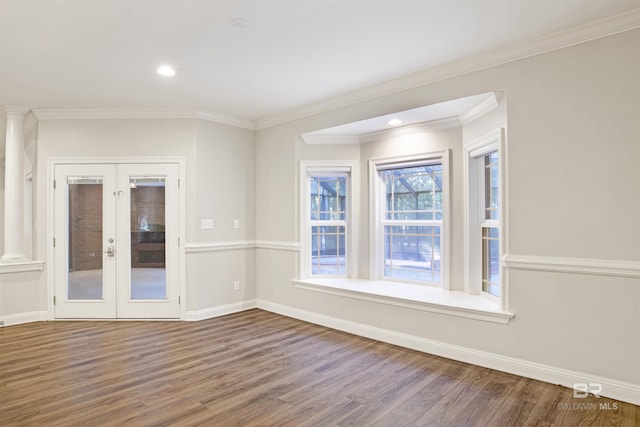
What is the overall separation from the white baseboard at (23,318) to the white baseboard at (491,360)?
10.7 feet

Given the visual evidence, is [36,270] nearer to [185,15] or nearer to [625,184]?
[185,15]

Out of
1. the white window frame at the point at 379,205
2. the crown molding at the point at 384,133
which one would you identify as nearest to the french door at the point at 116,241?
the crown molding at the point at 384,133

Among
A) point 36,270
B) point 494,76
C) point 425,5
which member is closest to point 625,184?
point 494,76

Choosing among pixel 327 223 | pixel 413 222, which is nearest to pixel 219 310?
pixel 327 223

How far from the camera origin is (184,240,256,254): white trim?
467cm

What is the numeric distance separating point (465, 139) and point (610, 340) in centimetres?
211

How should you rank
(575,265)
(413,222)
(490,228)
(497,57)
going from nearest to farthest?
(575,265), (497,57), (490,228), (413,222)

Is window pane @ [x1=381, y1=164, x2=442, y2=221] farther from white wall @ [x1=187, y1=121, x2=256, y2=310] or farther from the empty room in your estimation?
white wall @ [x1=187, y1=121, x2=256, y2=310]

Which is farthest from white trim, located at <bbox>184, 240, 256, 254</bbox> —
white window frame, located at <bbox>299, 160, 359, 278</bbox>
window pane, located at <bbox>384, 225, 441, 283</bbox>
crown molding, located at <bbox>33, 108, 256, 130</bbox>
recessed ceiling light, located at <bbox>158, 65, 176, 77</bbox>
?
recessed ceiling light, located at <bbox>158, 65, 176, 77</bbox>

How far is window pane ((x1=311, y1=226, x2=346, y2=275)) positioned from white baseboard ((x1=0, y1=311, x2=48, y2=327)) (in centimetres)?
333

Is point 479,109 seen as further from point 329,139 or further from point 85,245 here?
point 85,245

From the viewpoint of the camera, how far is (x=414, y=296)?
3.74 m

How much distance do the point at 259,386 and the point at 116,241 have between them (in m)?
2.89

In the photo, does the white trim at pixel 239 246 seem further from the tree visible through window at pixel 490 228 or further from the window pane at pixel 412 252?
the tree visible through window at pixel 490 228
